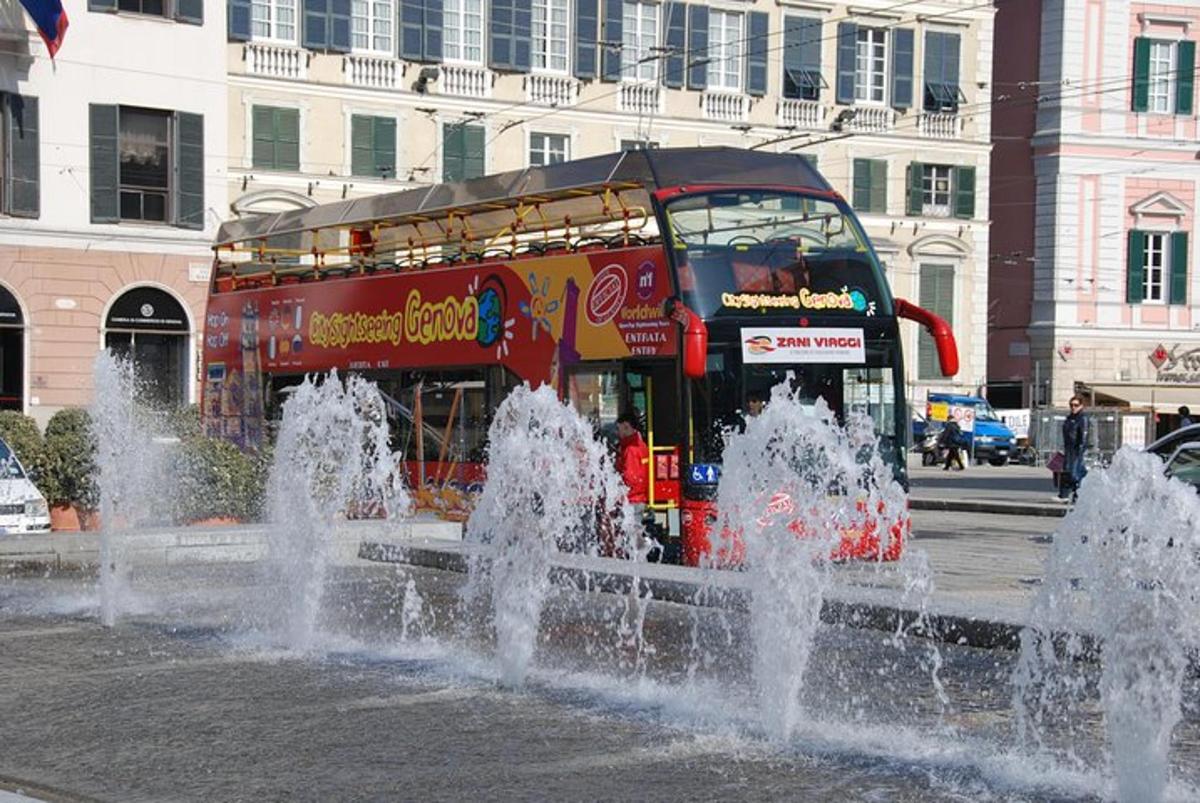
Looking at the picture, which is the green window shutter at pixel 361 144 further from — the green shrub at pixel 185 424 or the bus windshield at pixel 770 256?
the bus windshield at pixel 770 256

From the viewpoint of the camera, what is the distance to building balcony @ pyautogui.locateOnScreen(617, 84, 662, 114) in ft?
151

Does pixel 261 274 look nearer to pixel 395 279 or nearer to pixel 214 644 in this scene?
pixel 395 279

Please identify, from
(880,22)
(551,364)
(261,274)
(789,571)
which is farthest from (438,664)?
(880,22)

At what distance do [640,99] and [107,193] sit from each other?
16.2 meters

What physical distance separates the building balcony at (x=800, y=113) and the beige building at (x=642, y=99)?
5 cm

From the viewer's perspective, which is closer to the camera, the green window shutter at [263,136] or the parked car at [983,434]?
the green window shutter at [263,136]

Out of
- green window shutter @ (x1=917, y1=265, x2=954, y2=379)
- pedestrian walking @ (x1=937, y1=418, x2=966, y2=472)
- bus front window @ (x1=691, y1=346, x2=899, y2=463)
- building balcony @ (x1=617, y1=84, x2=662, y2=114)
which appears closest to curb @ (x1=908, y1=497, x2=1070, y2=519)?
bus front window @ (x1=691, y1=346, x2=899, y2=463)

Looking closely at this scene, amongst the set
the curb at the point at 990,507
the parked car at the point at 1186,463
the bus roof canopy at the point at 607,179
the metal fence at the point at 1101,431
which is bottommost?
the curb at the point at 990,507

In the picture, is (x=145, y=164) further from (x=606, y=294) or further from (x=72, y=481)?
(x=606, y=294)

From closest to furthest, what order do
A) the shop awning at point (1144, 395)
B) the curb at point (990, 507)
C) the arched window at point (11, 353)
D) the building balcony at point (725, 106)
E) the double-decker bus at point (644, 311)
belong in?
the double-decker bus at point (644, 311), the curb at point (990, 507), the arched window at point (11, 353), the building balcony at point (725, 106), the shop awning at point (1144, 395)

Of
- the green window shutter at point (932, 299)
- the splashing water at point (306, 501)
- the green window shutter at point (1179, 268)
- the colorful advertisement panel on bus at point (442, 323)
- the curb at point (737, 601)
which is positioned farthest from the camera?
the green window shutter at point (1179, 268)

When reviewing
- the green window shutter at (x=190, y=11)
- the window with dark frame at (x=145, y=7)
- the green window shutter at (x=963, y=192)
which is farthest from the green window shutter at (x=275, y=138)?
the green window shutter at (x=963, y=192)

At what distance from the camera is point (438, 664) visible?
12.0 meters

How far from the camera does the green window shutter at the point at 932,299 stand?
51.1 metres
